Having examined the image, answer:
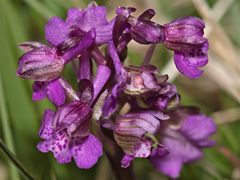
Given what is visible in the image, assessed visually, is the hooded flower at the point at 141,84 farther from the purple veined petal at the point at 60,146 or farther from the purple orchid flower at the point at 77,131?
the purple veined petal at the point at 60,146

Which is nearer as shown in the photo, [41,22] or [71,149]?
[71,149]

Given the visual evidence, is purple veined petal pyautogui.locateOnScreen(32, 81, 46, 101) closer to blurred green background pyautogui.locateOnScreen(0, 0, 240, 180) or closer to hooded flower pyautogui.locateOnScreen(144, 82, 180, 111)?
hooded flower pyautogui.locateOnScreen(144, 82, 180, 111)

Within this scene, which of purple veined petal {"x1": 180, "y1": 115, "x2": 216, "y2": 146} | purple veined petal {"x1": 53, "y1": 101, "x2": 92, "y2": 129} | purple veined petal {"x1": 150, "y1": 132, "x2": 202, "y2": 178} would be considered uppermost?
purple veined petal {"x1": 53, "y1": 101, "x2": 92, "y2": 129}

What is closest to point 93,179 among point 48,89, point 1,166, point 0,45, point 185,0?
point 1,166

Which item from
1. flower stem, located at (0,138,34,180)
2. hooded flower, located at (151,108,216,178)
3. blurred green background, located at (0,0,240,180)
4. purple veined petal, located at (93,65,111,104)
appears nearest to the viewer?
purple veined petal, located at (93,65,111,104)

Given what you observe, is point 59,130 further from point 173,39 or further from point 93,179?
point 93,179

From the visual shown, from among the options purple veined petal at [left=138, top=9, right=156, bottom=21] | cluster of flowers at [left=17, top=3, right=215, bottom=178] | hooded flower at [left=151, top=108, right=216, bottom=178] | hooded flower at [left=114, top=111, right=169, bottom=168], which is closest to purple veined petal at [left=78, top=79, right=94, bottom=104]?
cluster of flowers at [left=17, top=3, right=215, bottom=178]
